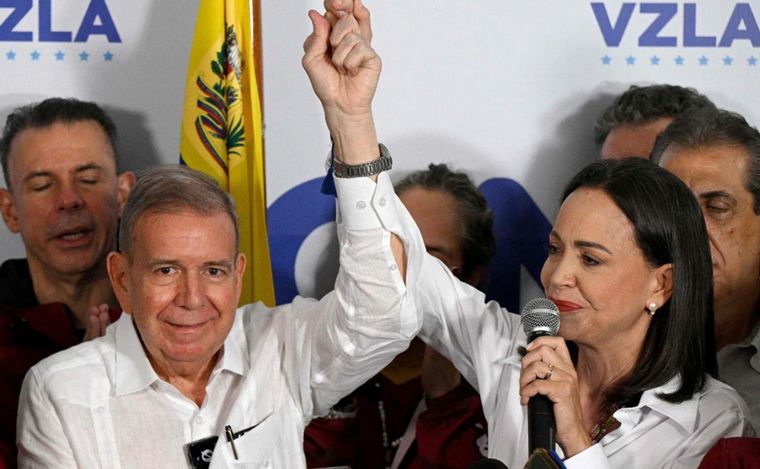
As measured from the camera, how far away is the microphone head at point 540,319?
7.36 feet

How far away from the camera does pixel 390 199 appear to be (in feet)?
7.88

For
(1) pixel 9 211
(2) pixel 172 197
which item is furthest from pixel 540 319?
(1) pixel 9 211

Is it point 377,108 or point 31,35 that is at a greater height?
point 31,35

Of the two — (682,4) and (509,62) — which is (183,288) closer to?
(509,62)

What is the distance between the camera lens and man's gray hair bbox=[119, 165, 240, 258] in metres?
2.56

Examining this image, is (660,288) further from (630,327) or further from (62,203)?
(62,203)

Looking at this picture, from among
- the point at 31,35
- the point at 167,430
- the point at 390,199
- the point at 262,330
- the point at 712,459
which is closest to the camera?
the point at 712,459

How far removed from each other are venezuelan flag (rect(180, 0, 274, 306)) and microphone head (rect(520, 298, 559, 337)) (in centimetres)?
125

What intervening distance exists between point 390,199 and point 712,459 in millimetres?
776

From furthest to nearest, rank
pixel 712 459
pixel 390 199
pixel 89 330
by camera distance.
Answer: pixel 89 330, pixel 390 199, pixel 712 459

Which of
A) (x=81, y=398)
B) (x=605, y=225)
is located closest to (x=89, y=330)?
(x=81, y=398)

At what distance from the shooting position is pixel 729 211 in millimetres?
3033

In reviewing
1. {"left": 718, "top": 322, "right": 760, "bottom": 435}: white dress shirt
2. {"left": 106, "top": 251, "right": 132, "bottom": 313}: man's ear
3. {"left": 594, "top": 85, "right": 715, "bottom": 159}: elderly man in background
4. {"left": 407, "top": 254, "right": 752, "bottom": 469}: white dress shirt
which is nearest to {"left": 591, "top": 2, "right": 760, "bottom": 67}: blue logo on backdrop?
{"left": 594, "top": 85, "right": 715, "bottom": 159}: elderly man in background

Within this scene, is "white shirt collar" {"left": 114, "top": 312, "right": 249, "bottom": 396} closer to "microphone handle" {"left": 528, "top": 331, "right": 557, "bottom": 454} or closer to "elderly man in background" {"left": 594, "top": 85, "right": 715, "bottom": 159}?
"microphone handle" {"left": 528, "top": 331, "right": 557, "bottom": 454}
